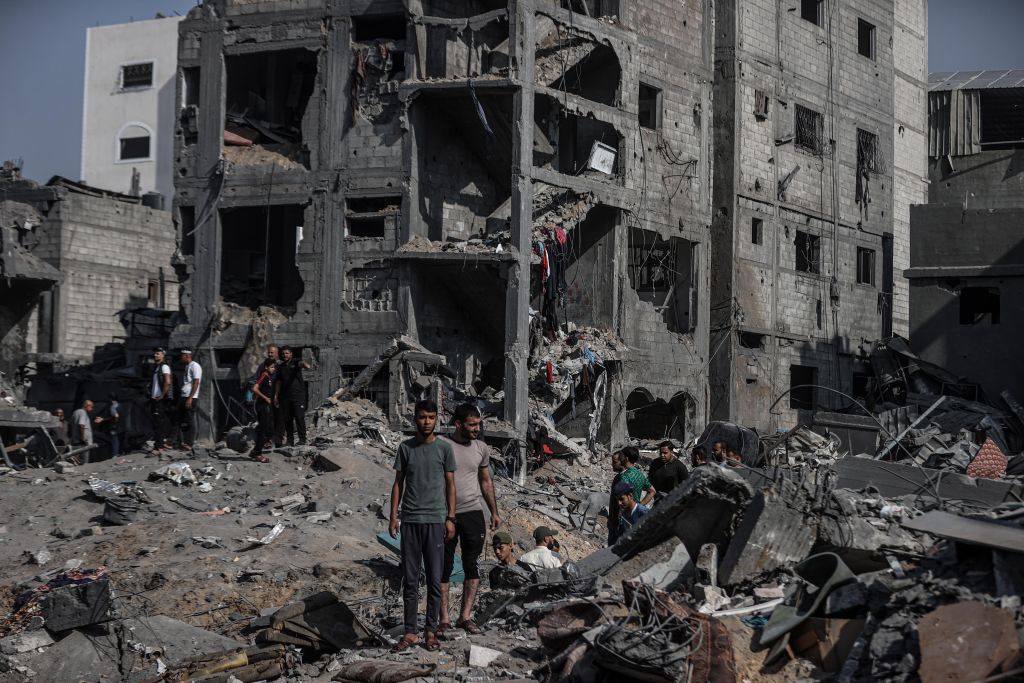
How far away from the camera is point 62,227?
109 ft

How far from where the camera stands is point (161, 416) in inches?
734

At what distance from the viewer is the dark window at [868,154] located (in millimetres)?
33781

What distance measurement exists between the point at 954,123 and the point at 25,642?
110 feet

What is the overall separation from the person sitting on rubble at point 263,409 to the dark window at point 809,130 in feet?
59.8

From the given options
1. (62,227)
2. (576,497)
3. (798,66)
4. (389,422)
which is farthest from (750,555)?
(62,227)

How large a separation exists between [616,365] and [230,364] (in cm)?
788

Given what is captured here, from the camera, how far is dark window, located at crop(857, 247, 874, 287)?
1336 inches

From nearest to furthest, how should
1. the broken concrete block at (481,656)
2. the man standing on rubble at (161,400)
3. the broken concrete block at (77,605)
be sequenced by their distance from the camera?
the broken concrete block at (481,656) < the broken concrete block at (77,605) < the man standing on rubble at (161,400)

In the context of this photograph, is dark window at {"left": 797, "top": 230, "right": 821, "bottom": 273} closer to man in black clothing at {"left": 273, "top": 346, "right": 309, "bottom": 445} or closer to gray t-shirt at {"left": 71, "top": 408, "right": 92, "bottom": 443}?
man in black clothing at {"left": 273, "top": 346, "right": 309, "bottom": 445}

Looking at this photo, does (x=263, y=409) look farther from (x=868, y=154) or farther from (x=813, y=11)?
(x=868, y=154)

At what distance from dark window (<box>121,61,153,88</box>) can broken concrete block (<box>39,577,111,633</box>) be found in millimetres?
40906

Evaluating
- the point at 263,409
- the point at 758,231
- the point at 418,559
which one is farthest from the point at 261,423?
the point at 758,231

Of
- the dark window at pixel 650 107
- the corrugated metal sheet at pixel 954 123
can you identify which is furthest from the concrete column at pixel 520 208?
the corrugated metal sheet at pixel 954 123

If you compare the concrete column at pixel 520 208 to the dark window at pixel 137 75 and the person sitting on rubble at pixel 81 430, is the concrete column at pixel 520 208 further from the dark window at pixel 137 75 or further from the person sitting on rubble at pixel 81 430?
the dark window at pixel 137 75
